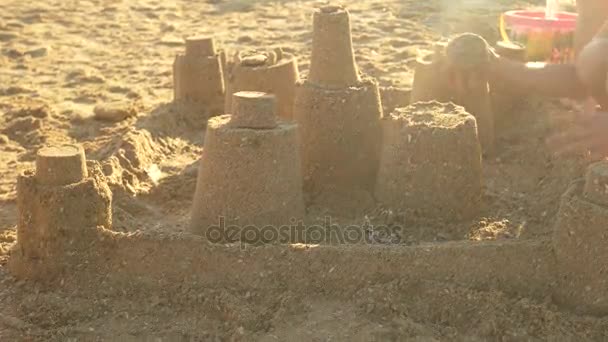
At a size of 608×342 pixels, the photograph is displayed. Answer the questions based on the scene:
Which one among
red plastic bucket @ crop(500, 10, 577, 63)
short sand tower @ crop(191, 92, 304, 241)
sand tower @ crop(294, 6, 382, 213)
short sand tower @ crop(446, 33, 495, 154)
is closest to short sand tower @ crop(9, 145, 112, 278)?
short sand tower @ crop(191, 92, 304, 241)

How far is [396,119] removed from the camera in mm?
3301

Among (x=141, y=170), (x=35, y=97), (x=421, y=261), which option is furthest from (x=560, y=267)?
(x=35, y=97)

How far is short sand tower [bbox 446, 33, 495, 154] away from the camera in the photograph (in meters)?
3.75

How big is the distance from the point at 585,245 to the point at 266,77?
1950 mm

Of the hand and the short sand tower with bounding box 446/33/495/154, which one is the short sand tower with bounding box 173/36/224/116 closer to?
the short sand tower with bounding box 446/33/495/154

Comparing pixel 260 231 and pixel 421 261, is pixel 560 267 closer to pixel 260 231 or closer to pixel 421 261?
pixel 421 261

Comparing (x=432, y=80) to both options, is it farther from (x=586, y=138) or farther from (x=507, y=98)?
(x=586, y=138)

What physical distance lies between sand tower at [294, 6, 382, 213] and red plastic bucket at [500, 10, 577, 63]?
7.07 feet

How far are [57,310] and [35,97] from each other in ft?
10.6

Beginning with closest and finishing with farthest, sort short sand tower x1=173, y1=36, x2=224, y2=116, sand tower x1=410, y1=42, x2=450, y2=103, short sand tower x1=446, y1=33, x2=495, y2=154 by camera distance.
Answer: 1. short sand tower x1=446, y1=33, x2=495, y2=154
2. sand tower x1=410, y1=42, x2=450, y2=103
3. short sand tower x1=173, y1=36, x2=224, y2=116

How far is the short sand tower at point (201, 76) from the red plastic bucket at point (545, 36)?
6.36 ft

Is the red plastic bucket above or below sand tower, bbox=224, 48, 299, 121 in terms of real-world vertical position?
below

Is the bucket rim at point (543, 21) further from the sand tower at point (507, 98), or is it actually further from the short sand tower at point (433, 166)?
the short sand tower at point (433, 166)

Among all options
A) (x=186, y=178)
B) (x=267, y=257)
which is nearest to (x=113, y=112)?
(x=186, y=178)
